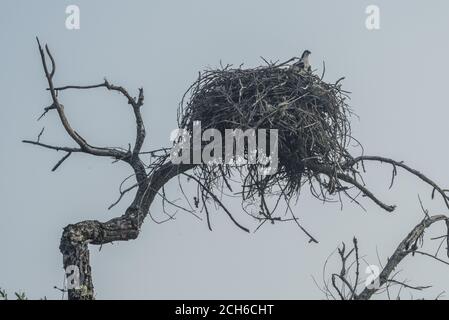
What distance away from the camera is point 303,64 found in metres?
7.15

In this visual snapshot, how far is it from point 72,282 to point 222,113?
1762 millimetres

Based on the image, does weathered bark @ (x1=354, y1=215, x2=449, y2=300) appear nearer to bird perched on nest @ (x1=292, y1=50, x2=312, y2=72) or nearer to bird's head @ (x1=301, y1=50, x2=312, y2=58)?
bird perched on nest @ (x1=292, y1=50, x2=312, y2=72)

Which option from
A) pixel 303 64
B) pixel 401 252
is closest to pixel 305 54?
pixel 303 64

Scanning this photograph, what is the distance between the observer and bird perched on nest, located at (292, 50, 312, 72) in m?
6.79

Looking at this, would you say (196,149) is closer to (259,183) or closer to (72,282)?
(259,183)

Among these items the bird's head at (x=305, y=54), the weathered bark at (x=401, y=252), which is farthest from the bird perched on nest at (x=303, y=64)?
the weathered bark at (x=401, y=252)

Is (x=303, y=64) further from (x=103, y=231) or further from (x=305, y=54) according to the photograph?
(x=103, y=231)

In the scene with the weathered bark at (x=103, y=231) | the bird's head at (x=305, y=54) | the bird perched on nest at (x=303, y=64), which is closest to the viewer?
the weathered bark at (x=103, y=231)

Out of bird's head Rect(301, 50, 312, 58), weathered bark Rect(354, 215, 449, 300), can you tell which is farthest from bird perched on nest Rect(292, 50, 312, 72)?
weathered bark Rect(354, 215, 449, 300)

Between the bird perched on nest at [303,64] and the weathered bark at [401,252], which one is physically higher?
the bird perched on nest at [303,64]

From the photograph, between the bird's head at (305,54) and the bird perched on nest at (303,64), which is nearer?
the bird perched on nest at (303,64)

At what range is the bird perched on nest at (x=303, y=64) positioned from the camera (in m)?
6.79

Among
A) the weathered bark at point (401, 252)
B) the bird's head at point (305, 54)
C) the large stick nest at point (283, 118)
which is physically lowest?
the weathered bark at point (401, 252)

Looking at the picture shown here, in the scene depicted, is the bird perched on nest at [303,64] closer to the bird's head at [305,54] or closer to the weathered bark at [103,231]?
the bird's head at [305,54]
